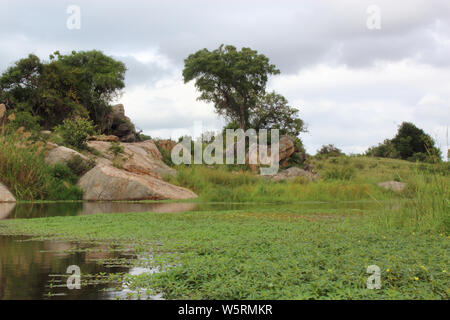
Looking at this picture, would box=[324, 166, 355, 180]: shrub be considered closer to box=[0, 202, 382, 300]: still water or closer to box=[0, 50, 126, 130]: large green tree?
box=[0, 50, 126, 130]: large green tree

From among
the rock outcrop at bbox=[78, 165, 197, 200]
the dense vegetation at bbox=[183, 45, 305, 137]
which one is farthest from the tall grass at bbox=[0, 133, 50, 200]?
the dense vegetation at bbox=[183, 45, 305, 137]

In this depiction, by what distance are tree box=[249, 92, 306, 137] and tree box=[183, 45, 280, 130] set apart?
34.4 inches

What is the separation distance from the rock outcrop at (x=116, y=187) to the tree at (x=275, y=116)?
1632cm

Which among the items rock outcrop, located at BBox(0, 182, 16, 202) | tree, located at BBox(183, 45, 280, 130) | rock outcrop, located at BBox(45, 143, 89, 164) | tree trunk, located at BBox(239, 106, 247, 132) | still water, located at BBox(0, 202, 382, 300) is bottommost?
still water, located at BBox(0, 202, 382, 300)

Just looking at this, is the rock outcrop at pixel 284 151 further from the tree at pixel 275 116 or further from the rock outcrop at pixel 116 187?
the rock outcrop at pixel 116 187

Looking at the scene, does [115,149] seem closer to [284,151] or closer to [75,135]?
[75,135]

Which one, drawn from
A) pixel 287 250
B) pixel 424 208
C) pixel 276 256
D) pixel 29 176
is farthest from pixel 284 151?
pixel 276 256

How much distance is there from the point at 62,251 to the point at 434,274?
3.92 meters

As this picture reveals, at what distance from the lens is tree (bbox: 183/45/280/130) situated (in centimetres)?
3294

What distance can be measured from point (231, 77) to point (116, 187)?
19.4 metres

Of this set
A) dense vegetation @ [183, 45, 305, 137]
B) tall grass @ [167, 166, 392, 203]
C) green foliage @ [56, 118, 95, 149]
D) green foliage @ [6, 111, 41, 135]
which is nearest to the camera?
tall grass @ [167, 166, 392, 203]
